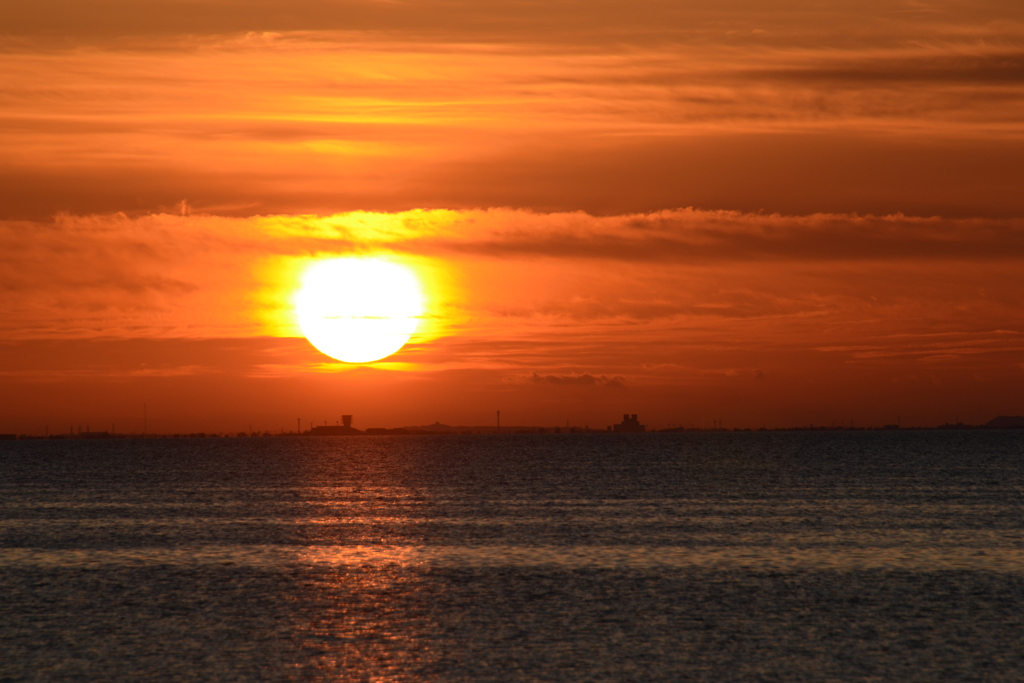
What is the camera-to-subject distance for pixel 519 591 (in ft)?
157

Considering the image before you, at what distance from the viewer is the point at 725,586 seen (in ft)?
159

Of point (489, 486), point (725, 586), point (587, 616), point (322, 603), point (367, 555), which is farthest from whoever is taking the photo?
point (489, 486)

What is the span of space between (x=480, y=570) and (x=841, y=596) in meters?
18.4

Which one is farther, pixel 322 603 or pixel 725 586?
pixel 725 586

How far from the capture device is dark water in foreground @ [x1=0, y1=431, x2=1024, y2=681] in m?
34.6

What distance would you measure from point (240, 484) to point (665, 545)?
9065 cm

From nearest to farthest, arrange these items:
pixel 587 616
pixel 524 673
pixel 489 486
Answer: pixel 524 673, pixel 587 616, pixel 489 486

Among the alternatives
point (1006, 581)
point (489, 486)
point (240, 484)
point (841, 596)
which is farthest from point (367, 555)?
point (240, 484)

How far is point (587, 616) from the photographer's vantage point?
41812 mm

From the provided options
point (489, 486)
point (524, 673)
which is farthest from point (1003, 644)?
point (489, 486)

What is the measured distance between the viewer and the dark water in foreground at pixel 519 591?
3462cm

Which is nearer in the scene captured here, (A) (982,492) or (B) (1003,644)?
(B) (1003,644)

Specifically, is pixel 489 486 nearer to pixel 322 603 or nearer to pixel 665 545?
pixel 665 545

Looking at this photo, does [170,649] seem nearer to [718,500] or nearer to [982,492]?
[718,500]
